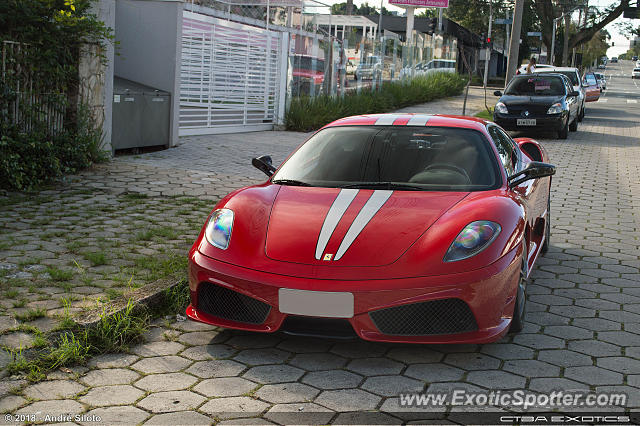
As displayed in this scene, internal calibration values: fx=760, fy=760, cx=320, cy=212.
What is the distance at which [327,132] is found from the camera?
5641 mm

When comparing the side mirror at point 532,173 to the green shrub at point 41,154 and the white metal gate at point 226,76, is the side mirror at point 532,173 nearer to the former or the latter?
the green shrub at point 41,154

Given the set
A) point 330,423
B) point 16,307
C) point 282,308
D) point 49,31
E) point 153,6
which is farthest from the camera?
point 153,6

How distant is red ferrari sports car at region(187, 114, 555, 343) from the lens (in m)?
3.93

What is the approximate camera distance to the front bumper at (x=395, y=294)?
3885mm

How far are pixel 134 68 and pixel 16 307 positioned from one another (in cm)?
936

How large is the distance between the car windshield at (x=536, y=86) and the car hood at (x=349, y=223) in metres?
15.0

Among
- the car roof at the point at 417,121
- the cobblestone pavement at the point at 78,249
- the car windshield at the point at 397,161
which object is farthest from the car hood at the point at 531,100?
the car windshield at the point at 397,161

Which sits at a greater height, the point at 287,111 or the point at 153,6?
the point at 153,6

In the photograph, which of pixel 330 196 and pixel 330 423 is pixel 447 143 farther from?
pixel 330 423

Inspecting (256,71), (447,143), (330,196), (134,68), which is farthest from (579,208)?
(256,71)

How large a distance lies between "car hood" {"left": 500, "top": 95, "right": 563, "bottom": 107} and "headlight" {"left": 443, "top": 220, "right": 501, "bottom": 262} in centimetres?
1462

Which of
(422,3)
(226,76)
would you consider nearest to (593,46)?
(422,3)

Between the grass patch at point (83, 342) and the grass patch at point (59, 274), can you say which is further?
the grass patch at point (59, 274)

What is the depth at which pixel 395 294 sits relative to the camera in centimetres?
387
